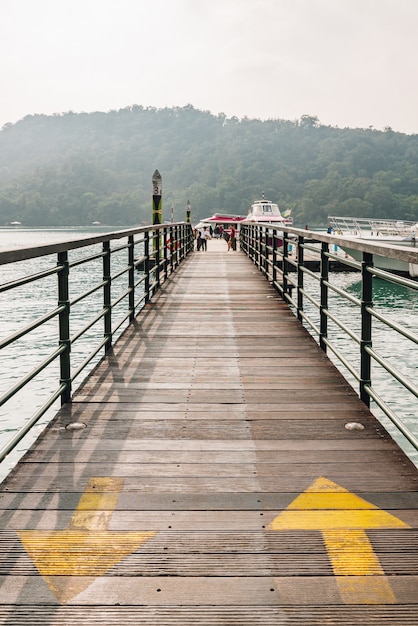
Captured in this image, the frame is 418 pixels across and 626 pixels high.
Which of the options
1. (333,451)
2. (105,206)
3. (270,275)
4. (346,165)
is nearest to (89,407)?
(333,451)

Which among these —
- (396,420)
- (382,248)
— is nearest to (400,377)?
(396,420)

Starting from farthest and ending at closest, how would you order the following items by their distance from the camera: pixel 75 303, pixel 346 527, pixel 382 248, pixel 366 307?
pixel 75 303 → pixel 366 307 → pixel 382 248 → pixel 346 527

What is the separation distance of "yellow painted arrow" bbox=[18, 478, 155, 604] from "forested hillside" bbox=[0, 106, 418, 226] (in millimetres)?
110015

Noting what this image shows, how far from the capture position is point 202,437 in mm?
3826

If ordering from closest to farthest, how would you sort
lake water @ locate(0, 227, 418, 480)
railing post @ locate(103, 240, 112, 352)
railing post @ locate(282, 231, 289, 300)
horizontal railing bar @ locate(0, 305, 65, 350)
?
1. horizontal railing bar @ locate(0, 305, 65, 350)
2. railing post @ locate(103, 240, 112, 352)
3. railing post @ locate(282, 231, 289, 300)
4. lake water @ locate(0, 227, 418, 480)

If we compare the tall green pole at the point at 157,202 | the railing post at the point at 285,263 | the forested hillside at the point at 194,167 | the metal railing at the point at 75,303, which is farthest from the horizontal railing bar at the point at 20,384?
the forested hillside at the point at 194,167

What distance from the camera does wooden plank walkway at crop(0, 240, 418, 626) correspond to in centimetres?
223

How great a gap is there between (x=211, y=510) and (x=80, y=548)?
1.96ft

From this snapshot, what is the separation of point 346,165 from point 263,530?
128512mm


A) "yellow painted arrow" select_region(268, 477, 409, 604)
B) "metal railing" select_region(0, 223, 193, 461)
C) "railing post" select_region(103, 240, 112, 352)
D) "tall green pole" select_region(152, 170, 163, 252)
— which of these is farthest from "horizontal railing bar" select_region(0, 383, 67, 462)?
"tall green pole" select_region(152, 170, 163, 252)

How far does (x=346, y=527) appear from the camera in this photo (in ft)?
8.93

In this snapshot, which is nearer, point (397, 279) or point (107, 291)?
point (397, 279)

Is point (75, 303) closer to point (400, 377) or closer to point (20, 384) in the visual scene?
point (20, 384)

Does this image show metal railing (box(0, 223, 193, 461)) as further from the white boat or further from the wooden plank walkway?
the white boat
